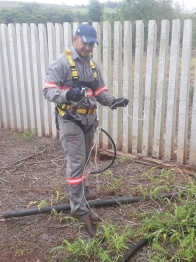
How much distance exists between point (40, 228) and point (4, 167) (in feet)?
5.90

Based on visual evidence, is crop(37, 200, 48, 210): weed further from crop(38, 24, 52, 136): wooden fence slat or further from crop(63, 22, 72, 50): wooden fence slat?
crop(63, 22, 72, 50): wooden fence slat

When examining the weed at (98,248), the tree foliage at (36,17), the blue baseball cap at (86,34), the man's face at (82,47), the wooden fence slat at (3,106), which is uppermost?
the tree foliage at (36,17)

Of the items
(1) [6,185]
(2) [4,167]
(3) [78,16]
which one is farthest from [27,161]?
(3) [78,16]

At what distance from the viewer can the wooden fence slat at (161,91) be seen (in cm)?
418

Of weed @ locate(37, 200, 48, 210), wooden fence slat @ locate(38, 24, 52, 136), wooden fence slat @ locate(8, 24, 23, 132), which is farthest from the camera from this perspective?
wooden fence slat @ locate(8, 24, 23, 132)

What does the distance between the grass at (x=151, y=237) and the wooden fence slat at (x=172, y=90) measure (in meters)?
1.12

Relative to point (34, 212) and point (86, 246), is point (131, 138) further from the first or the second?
point (86, 246)

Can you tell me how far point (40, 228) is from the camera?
3219 mm

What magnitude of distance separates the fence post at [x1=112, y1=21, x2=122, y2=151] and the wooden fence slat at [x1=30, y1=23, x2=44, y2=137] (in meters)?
1.65

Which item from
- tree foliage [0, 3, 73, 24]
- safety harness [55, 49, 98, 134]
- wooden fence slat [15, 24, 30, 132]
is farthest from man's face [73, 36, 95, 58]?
tree foliage [0, 3, 73, 24]

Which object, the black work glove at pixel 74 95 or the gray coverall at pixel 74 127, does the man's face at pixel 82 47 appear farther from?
the black work glove at pixel 74 95

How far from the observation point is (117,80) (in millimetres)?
4809

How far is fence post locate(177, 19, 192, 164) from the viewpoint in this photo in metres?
4.01

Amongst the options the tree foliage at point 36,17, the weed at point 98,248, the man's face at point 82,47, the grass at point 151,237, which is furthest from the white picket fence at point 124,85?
the tree foliage at point 36,17
